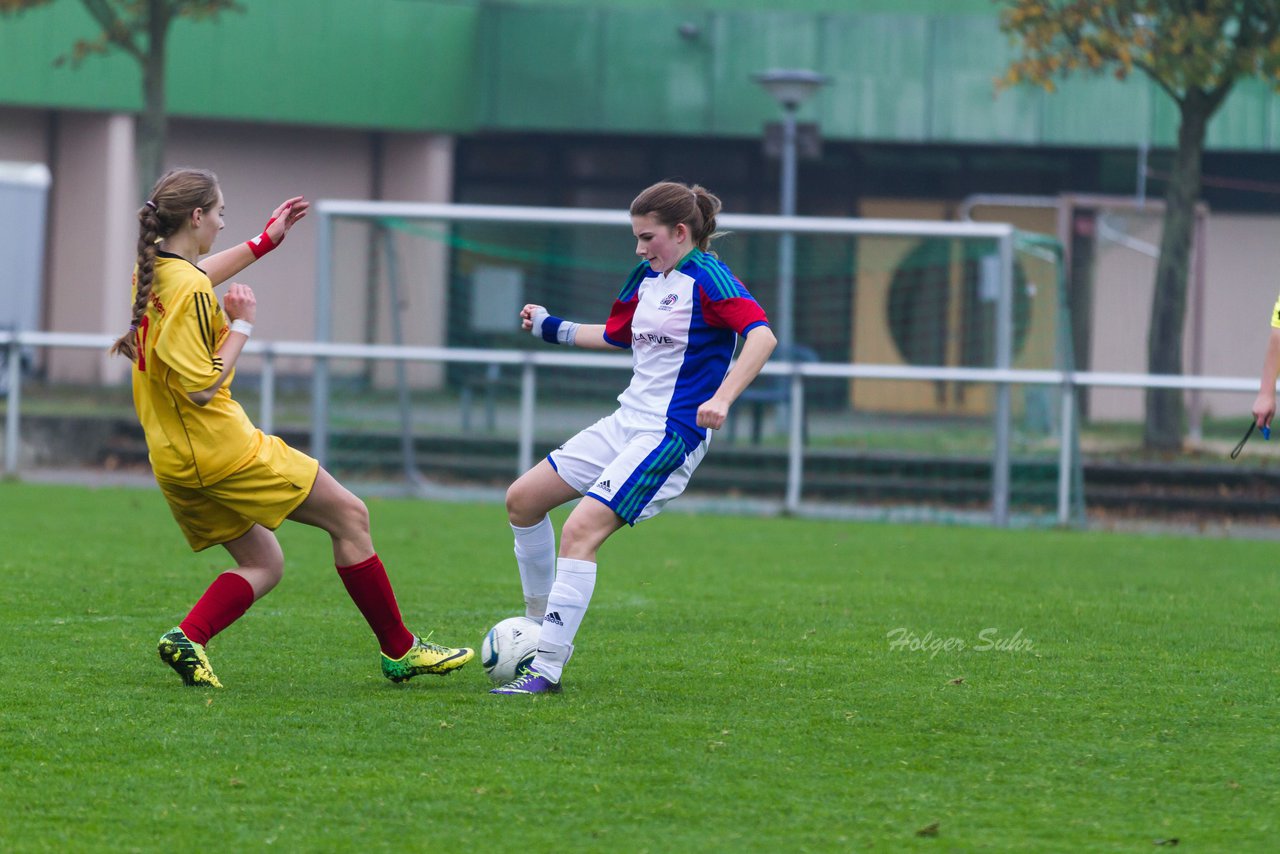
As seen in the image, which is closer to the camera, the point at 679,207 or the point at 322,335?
the point at 679,207

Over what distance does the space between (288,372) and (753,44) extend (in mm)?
9494

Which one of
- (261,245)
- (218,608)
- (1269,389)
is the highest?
(261,245)

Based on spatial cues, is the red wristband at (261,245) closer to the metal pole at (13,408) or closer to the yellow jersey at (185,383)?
the yellow jersey at (185,383)

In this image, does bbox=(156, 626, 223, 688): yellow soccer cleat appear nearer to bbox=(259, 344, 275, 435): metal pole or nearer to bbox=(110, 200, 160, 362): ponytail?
bbox=(110, 200, 160, 362): ponytail

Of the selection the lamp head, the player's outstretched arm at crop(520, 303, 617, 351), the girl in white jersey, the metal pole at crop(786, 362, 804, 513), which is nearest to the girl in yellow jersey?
the girl in white jersey

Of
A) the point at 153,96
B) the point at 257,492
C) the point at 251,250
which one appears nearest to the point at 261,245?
the point at 251,250

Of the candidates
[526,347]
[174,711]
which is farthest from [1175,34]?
[174,711]

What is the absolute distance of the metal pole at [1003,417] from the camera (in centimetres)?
1322

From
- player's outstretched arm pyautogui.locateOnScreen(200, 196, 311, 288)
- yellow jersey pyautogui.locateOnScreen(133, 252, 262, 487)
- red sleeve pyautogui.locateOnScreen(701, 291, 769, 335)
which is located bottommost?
yellow jersey pyautogui.locateOnScreen(133, 252, 262, 487)

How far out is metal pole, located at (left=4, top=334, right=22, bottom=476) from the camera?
14008 millimetres

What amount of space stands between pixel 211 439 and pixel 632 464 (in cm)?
128

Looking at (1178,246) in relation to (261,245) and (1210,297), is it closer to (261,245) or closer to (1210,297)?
(1210,297)

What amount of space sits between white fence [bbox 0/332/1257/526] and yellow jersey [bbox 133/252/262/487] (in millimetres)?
7072
